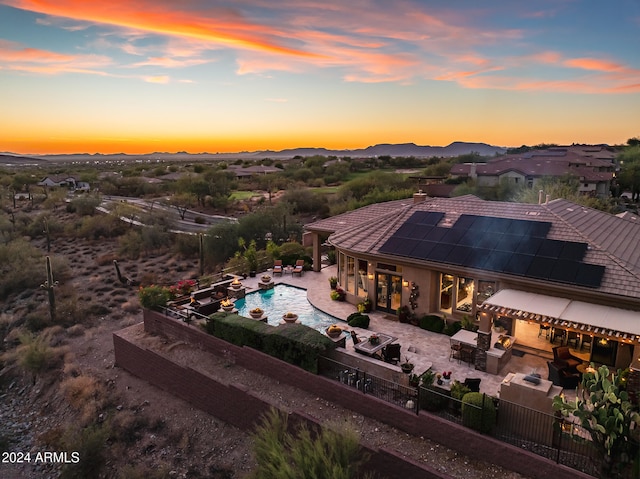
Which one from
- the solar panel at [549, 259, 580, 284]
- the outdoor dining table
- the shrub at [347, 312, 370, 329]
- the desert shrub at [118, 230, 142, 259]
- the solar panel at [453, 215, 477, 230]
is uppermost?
the solar panel at [453, 215, 477, 230]

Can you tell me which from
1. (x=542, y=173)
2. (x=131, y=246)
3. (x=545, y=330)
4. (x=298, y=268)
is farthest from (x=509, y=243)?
(x=542, y=173)

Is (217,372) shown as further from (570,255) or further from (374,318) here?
(570,255)

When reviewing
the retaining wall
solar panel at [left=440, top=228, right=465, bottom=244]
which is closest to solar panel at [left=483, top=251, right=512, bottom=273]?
solar panel at [left=440, top=228, right=465, bottom=244]

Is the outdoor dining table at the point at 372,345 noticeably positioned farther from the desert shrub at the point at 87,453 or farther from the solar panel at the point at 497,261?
the desert shrub at the point at 87,453

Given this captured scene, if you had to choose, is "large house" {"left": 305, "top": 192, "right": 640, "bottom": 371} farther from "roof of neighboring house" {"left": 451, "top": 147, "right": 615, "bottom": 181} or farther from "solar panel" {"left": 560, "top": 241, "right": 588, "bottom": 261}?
"roof of neighboring house" {"left": 451, "top": 147, "right": 615, "bottom": 181}

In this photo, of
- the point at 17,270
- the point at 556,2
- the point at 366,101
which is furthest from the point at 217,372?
the point at 366,101

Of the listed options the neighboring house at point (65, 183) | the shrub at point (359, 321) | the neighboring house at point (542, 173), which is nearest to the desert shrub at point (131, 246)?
the shrub at point (359, 321)
